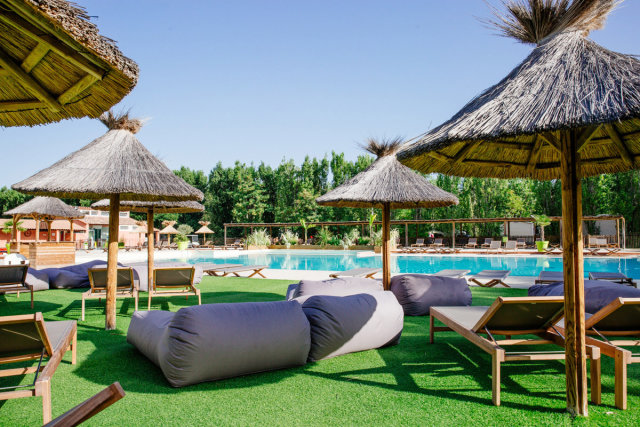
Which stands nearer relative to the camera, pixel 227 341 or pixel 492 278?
pixel 227 341

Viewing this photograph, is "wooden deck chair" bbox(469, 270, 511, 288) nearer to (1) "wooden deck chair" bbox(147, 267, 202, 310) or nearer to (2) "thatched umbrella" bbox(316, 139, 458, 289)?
(2) "thatched umbrella" bbox(316, 139, 458, 289)

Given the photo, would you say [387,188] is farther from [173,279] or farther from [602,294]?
[173,279]

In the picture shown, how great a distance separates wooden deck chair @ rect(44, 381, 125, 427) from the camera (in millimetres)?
1129

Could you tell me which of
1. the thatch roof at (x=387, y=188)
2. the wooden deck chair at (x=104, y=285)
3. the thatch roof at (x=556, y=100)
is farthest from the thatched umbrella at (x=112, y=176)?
the thatch roof at (x=556, y=100)

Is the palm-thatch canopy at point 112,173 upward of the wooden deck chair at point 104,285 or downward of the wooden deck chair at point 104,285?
upward

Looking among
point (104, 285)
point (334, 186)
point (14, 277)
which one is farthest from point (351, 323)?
point (334, 186)

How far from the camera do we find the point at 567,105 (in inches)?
98.9

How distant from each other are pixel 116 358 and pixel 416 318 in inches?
156

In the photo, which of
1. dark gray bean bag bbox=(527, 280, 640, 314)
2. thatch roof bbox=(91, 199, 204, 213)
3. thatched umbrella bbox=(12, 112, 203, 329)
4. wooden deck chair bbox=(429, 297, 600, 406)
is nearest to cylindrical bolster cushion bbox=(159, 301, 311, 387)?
wooden deck chair bbox=(429, 297, 600, 406)

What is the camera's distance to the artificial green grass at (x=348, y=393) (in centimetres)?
263

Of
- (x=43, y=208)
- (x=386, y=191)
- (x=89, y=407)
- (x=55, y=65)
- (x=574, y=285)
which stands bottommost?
(x=89, y=407)

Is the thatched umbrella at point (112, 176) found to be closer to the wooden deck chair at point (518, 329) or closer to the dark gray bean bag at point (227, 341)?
the dark gray bean bag at point (227, 341)

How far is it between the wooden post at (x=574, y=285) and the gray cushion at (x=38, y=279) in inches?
374

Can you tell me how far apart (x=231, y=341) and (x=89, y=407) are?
6.99 ft
